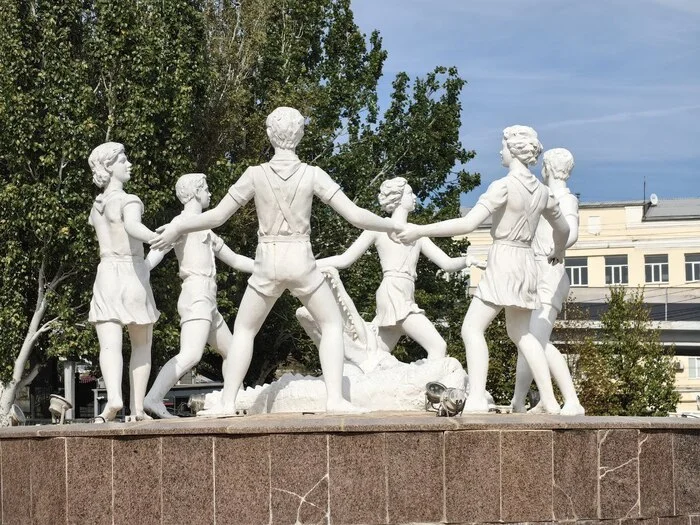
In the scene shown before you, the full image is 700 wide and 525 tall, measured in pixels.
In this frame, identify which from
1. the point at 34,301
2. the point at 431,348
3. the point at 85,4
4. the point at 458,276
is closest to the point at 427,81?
the point at 458,276

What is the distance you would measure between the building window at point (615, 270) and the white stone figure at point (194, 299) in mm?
56177

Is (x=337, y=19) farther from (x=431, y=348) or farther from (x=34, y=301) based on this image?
(x=431, y=348)

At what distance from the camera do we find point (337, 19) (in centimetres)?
3628

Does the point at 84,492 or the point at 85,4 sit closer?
the point at 84,492

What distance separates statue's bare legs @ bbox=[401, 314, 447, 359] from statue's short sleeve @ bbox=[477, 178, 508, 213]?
3.34 meters

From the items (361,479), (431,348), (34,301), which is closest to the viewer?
(361,479)

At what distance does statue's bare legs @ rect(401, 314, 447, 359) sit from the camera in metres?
14.5

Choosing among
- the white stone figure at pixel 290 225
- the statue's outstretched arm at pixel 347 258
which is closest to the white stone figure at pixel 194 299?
the statue's outstretched arm at pixel 347 258

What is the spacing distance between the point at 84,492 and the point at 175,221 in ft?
8.73

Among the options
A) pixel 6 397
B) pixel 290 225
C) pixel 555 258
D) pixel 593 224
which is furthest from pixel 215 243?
pixel 593 224

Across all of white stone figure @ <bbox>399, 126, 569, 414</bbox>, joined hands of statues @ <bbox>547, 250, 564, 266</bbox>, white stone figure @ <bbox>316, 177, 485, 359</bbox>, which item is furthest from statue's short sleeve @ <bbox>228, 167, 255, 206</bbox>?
white stone figure @ <bbox>316, 177, 485, 359</bbox>

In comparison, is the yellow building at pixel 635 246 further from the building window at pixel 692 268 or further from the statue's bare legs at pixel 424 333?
the statue's bare legs at pixel 424 333

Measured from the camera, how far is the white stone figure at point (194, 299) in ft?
44.3

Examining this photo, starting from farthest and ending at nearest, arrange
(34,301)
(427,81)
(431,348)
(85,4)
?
(427,81)
(85,4)
(34,301)
(431,348)
